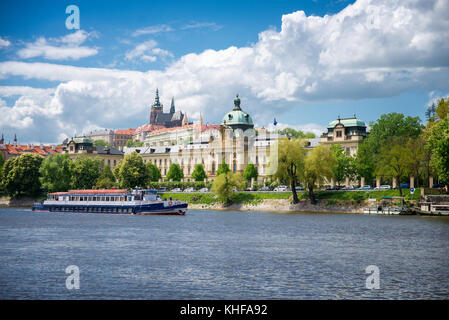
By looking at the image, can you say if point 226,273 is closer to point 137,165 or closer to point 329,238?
point 329,238

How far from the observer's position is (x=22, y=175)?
14912cm

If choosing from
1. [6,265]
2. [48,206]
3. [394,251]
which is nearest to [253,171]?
[48,206]

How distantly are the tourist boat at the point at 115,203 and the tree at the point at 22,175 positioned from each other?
30.1 metres

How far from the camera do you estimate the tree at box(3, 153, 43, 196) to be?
148625 millimetres

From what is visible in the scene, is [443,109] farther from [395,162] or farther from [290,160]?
[290,160]

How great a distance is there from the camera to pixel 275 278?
34531mm

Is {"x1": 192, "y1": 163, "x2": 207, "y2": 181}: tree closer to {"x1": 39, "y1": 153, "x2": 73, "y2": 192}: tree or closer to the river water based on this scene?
{"x1": 39, "y1": 153, "x2": 73, "y2": 192}: tree

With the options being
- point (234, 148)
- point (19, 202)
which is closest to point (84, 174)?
point (19, 202)

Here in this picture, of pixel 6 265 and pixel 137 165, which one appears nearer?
pixel 6 265

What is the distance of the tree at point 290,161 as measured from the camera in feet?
365

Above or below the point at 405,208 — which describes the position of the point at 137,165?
above

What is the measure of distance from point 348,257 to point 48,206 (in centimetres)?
8991

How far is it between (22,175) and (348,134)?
89.1 meters

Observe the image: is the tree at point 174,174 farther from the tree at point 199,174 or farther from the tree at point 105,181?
the tree at point 105,181
